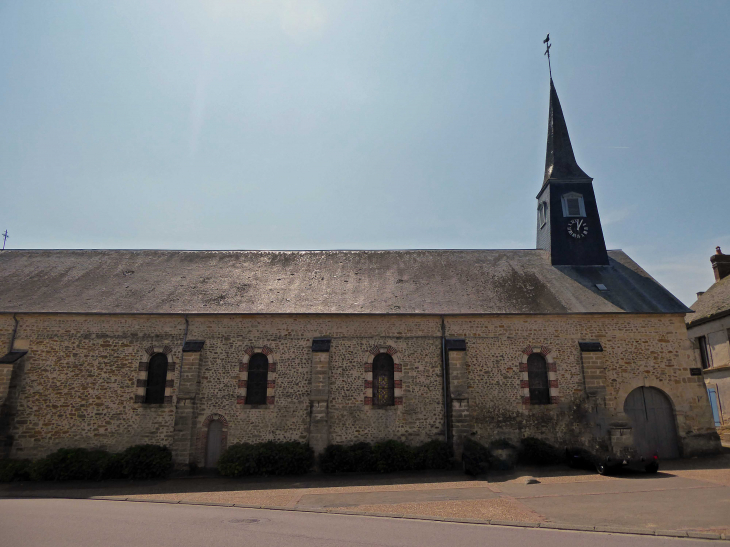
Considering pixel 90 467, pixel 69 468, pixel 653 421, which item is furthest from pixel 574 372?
pixel 69 468

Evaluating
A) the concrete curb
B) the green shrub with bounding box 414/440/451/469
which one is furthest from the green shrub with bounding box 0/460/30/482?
the green shrub with bounding box 414/440/451/469

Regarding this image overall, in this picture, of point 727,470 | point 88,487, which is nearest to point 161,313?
point 88,487

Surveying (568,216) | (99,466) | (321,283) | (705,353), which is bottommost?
(99,466)

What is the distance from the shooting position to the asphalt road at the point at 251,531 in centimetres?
639

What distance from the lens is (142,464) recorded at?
12688mm

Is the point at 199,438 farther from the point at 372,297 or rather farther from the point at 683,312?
the point at 683,312

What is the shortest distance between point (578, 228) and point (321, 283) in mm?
10474

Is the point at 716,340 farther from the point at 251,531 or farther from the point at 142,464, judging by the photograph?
the point at 142,464

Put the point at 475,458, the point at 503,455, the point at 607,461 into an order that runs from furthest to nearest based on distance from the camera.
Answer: the point at 503,455
the point at 475,458
the point at 607,461

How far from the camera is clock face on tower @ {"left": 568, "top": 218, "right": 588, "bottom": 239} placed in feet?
58.6

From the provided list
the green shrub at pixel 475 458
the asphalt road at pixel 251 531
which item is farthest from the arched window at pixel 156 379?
the green shrub at pixel 475 458

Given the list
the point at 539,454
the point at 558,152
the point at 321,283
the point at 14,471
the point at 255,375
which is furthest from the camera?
the point at 558,152

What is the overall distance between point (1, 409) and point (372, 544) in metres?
13.2

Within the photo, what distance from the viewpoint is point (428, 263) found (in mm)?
17688
